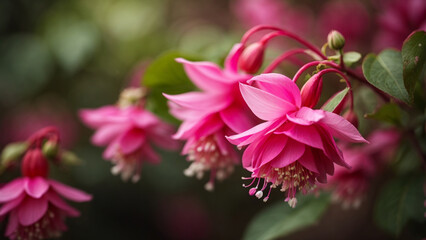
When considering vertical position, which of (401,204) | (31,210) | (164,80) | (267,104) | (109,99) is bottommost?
(109,99)

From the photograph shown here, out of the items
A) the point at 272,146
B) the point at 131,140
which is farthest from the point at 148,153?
the point at 272,146

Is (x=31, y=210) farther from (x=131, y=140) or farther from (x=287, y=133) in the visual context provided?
(x=287, y=133)

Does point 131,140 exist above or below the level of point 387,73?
below

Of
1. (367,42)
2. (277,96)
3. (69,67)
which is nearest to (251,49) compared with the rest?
(277,96)

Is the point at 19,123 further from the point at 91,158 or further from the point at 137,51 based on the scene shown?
the point at 137,51

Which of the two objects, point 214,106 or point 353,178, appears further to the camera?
point 353,178

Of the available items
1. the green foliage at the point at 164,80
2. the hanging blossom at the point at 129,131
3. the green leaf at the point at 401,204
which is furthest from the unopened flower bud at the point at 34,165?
the green leaf at the point at 401,204

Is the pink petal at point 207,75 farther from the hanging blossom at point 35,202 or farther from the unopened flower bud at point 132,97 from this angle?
the hanging blossom at point 35,202

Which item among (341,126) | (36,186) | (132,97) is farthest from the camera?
(132,97)
